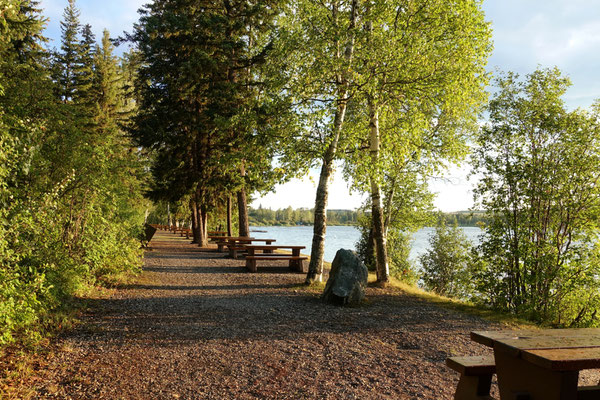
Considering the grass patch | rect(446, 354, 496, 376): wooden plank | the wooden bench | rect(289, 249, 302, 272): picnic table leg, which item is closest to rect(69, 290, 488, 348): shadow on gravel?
the grass patch

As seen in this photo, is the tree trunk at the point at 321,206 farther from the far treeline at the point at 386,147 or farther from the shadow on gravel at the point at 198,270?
the shadow on gravel at the point at 198,270

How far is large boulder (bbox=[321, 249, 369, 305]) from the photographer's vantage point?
7570mm

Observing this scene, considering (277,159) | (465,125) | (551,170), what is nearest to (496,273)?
(551,170)

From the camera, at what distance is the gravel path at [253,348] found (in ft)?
12.4

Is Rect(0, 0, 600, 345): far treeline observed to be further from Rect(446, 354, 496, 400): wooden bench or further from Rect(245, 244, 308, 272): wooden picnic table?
Rect(446, 354, 496, 400): wooden bench

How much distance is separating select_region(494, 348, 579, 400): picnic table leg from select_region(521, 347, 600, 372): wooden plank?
0.31 ft

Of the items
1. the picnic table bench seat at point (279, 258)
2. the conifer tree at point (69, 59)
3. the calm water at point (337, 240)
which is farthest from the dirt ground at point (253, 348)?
the conifer tree at point (69, 59)

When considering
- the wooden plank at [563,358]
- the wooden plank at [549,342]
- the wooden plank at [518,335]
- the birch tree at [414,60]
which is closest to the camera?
the wooden plank at [563,358]

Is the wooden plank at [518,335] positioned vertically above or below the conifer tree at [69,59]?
below

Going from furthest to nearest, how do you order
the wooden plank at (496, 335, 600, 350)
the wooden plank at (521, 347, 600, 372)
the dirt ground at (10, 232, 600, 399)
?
the dirt ground at (10, 232, 600, 399), the wooden plank at (496, 335, 600, 350), the wooden plank at (521, 347, 600, 372)

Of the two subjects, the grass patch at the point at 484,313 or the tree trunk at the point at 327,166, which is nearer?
the grass patch at the point at 484,313

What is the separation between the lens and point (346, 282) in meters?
7.72

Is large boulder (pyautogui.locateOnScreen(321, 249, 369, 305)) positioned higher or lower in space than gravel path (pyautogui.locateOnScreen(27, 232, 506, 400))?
higher

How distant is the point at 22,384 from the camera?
3549 millimetres
